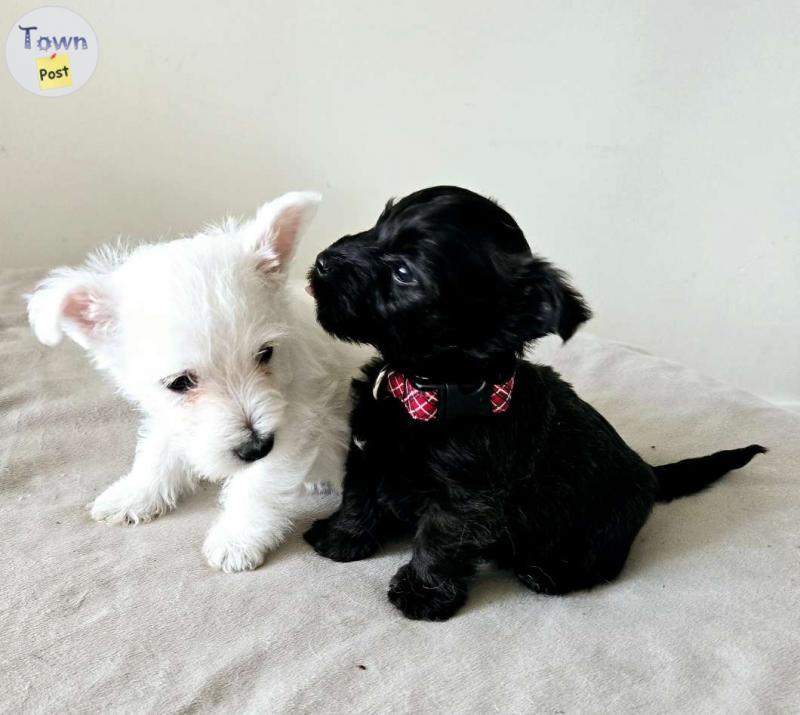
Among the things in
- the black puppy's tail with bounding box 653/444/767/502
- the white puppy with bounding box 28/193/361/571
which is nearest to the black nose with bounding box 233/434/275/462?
the white puppy with bounding box 28/193/361/571

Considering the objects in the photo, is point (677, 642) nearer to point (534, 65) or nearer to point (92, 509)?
point (92, 509)

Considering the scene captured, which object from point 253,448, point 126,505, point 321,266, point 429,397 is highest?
point 321,266

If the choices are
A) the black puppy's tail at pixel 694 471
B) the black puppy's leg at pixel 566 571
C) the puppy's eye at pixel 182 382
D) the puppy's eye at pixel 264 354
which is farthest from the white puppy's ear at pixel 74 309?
the black puppy's tail at pixel 694 471

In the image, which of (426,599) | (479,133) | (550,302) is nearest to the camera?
(550,302)

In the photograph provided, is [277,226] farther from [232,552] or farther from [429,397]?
[232,552]

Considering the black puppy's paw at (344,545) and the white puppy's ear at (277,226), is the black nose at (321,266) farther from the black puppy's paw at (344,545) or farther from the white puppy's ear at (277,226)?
the black puppy's paw at (344,545)

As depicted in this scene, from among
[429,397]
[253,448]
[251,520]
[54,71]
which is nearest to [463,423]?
[429,397]

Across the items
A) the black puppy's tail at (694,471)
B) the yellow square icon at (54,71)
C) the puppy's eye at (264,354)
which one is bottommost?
the black puppy's tail at (694,471)
